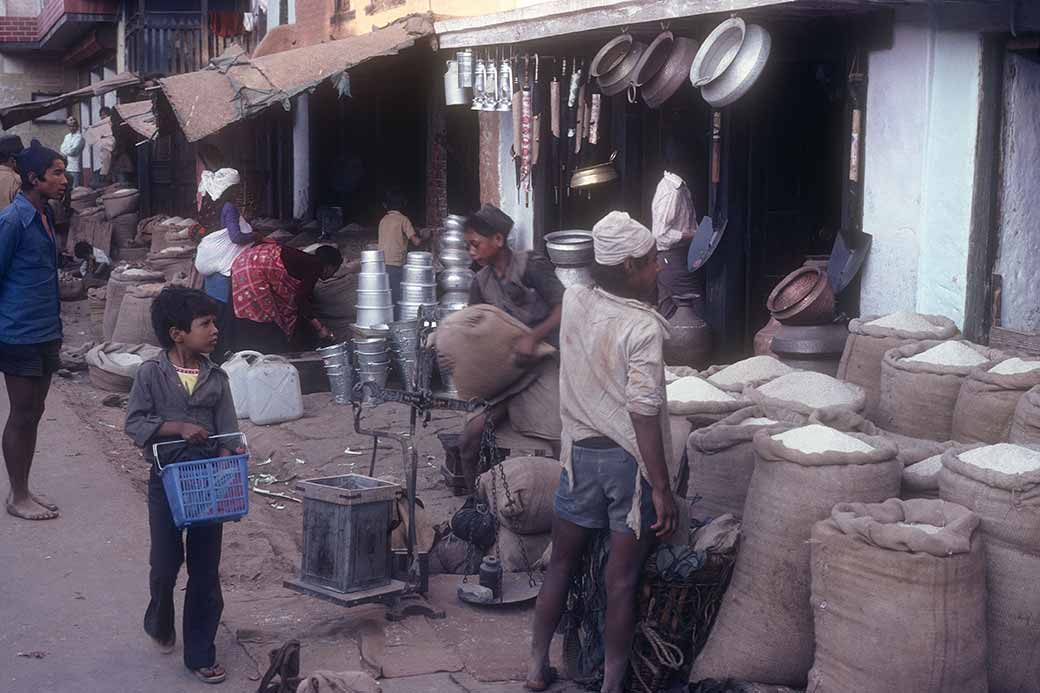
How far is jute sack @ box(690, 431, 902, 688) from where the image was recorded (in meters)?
4.38

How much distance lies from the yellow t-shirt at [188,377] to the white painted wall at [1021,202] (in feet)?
13.4

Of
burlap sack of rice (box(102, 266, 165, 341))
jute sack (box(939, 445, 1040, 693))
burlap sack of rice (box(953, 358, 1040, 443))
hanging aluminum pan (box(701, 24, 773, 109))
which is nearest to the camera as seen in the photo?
jute sack (box(939, 445, 1040, 693))

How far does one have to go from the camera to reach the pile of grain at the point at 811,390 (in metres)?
5.44

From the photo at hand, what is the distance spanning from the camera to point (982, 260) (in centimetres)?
633

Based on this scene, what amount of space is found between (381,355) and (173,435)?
5565 millimetres

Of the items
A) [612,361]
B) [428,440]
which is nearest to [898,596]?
[612,361]

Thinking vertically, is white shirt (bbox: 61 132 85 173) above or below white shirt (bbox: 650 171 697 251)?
above

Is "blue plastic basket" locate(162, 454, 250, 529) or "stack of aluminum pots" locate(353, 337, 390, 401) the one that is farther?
"stack of aluminum pots" locate(353, 337, 390, 401)

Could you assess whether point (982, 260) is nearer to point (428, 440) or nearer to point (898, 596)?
point (898, 596)

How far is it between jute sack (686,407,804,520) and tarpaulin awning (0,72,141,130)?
36.0 ft

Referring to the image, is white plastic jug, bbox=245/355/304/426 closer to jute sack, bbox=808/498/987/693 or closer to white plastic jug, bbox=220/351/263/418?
white plastic jug, bbox=220/351/263/418

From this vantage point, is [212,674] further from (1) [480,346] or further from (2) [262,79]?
(2) [262,79]

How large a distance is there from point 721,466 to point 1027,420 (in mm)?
1199

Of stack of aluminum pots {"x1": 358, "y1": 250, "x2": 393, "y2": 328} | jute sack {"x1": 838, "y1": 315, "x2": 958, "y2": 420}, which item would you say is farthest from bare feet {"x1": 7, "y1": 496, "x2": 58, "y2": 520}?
jute sack {"x1": 838, "y1": 315, "x2": 958, "y2": 420}
